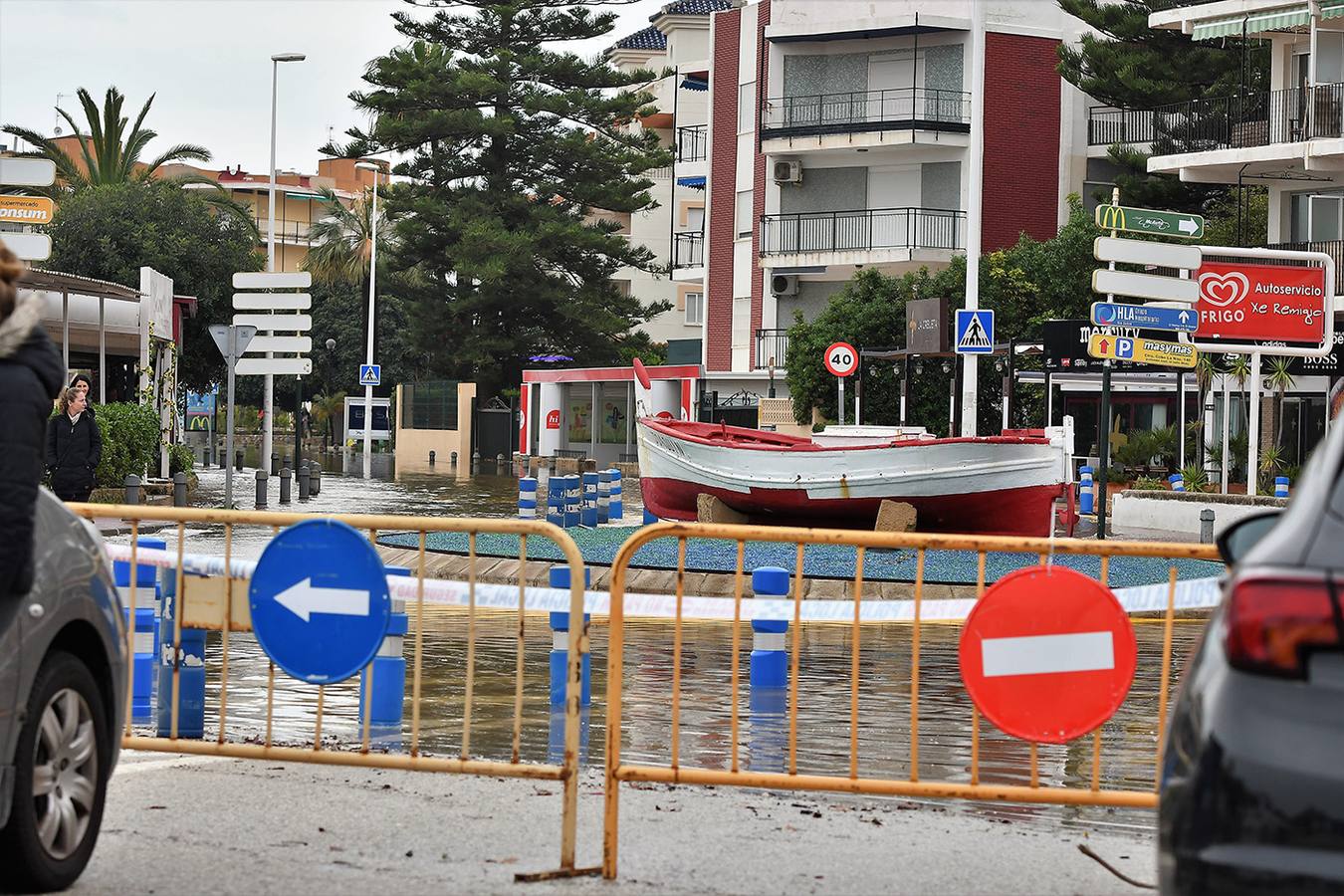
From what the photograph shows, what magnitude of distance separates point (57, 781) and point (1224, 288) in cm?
2383

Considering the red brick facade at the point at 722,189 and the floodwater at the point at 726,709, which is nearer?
the floodwater at the point at 726,709

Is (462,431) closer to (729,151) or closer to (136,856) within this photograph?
(729,151)

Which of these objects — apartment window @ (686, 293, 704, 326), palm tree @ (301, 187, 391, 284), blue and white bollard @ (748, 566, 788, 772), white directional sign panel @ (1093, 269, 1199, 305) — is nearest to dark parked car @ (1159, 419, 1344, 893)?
blue and white bollard @ (748, 566, 788, 772)

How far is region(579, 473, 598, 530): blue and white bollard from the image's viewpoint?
28188 mm

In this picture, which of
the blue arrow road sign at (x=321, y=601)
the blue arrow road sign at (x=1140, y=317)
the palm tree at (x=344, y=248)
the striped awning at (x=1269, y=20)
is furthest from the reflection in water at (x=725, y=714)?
the palm tree at (x=344, y=248)

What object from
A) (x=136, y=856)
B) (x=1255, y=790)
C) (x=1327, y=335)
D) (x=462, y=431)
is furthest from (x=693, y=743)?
(x=462, y=431)

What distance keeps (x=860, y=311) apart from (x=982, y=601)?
41660 mm

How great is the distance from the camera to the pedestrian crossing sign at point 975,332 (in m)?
24.2

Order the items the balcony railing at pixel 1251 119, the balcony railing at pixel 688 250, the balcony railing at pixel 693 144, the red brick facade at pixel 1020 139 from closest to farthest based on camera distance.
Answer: the balcony railing at pixel 1251 119, the red brick facade at pixel 1020 139, the balcony railing at pixel 688 250, the balcony railing at pixel 693 144

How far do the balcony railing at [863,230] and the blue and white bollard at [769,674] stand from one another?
4309 centimetres

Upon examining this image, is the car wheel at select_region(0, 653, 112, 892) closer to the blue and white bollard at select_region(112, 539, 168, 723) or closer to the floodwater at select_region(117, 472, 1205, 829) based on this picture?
the floodwater at select_region(117, 472, 1205, 829)

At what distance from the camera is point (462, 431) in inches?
2667

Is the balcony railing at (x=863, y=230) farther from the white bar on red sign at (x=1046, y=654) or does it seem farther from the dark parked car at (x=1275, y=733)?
the dark parked car at (x=1275, y=733)

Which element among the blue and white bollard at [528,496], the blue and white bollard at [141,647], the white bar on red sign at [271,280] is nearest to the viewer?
→ the blue and white bollard at [141,647]
